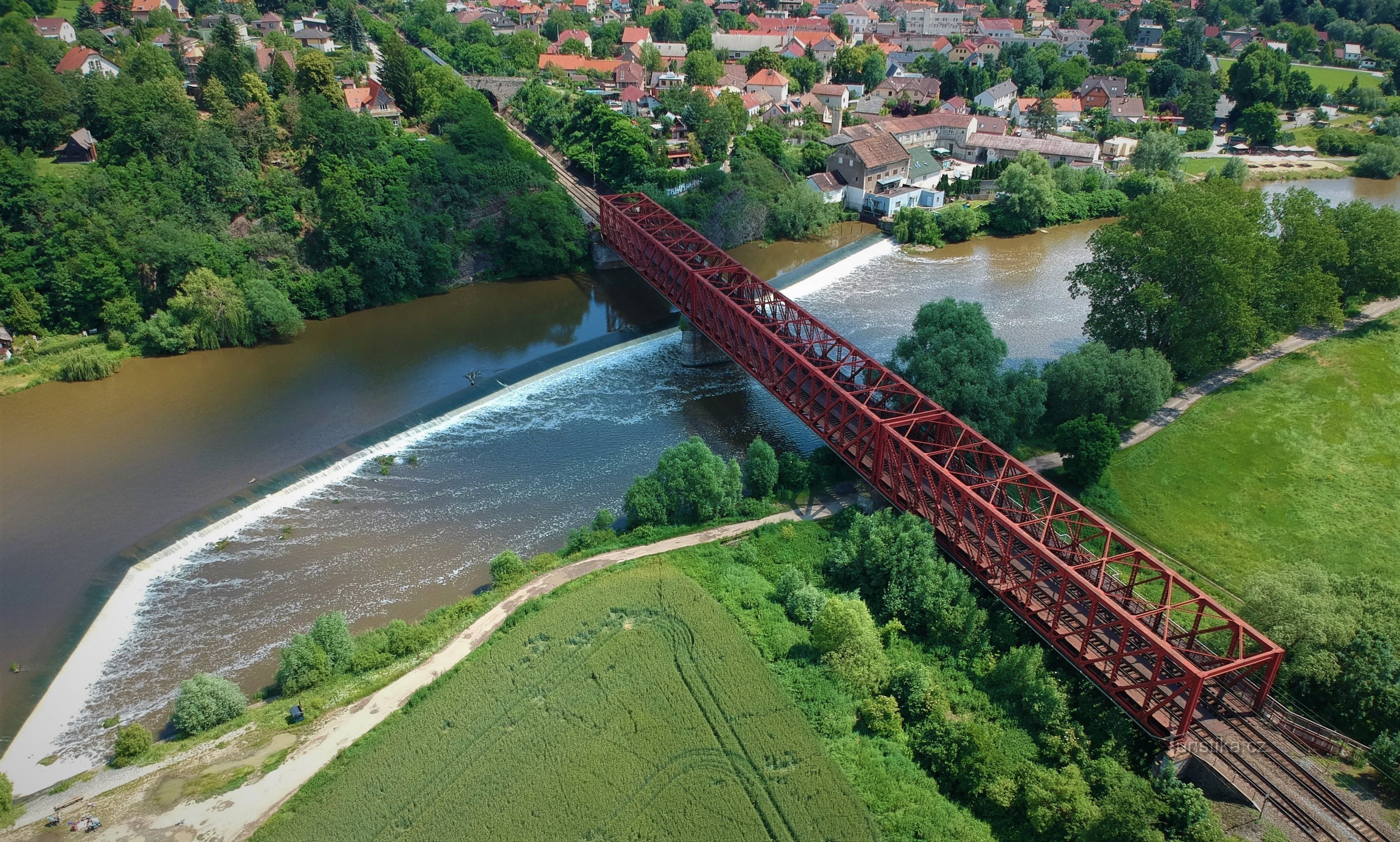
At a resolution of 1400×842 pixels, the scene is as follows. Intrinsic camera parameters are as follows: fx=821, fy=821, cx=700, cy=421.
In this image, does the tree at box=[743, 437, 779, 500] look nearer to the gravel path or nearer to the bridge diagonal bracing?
the bridge diagonal bracing

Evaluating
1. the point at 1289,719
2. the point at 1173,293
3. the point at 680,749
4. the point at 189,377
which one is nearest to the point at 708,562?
the point at 680,749

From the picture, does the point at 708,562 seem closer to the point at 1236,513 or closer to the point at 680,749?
the point at 680,749

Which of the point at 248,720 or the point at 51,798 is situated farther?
the point at 248,720

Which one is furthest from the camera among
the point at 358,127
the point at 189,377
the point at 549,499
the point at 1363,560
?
the point at 358,127

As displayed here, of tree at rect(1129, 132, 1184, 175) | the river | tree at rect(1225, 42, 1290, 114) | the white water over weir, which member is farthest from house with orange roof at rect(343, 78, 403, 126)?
tree at rect(1225, 42, 1290, 114)

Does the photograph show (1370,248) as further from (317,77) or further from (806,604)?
(317,77)

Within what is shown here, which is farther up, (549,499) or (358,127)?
(358,127)

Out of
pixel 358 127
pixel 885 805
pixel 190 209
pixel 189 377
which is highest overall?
pixel 358 127

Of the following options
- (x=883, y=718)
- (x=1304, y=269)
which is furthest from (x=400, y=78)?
(x=1304, y=269)
